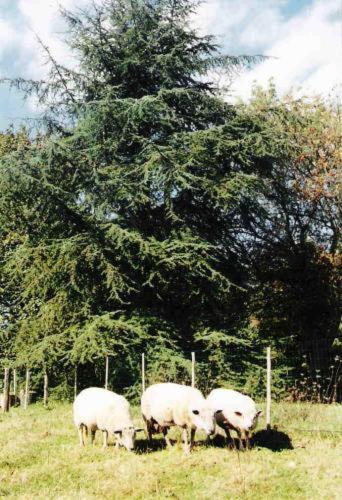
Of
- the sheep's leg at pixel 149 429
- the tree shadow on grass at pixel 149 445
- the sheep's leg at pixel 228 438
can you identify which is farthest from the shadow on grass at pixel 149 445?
the sheep's leg at pixel 228 438

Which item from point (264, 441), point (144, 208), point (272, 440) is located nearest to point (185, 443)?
point (264, 441)

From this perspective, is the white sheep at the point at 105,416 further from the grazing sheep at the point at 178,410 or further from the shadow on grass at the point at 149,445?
the grazing sheep at the point at 178,410

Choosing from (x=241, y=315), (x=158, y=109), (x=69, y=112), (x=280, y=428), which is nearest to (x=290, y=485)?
(x=280, y=428)

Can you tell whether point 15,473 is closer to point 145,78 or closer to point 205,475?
point 205,475

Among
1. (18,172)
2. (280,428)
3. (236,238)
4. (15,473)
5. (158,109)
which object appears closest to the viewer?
(15,473)

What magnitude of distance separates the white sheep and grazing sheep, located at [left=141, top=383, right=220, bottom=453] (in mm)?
597

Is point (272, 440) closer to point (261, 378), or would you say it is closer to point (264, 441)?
point (264, 441)

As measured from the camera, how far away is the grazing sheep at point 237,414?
1031 cm

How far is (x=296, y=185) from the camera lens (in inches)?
923

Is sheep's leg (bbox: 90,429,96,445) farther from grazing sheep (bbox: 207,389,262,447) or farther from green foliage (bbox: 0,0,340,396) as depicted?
green foliage (bbox: 0,0,340,396)

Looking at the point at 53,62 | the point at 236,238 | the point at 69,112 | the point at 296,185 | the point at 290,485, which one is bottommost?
the point at 290,485

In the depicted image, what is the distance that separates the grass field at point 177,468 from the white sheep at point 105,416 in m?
0.29

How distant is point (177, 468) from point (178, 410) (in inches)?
65.1

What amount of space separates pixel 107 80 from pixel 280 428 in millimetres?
14788
